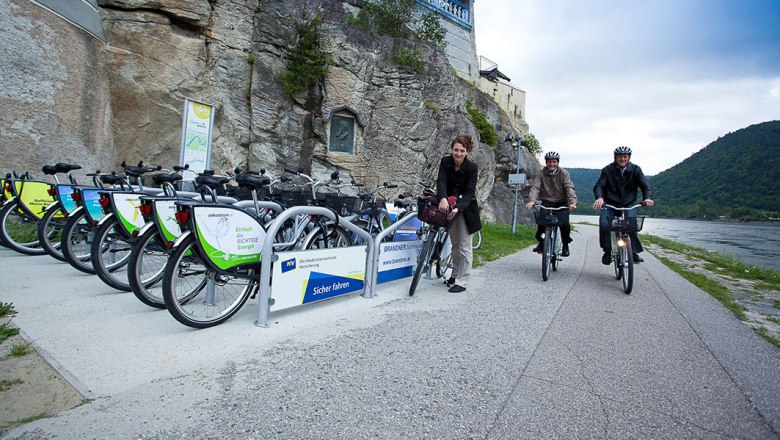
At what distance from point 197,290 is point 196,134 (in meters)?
5.50

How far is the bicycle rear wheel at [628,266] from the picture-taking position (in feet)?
15.9

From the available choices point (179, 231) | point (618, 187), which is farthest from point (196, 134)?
point (618, 187)

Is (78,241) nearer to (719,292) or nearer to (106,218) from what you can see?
(106,218)

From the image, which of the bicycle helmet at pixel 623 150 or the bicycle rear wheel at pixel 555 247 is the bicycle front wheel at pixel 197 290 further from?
the bicycle helmet at pixel 623 150

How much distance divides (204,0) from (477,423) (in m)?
13.5

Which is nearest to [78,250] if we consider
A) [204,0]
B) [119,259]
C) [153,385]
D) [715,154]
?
[119,259]

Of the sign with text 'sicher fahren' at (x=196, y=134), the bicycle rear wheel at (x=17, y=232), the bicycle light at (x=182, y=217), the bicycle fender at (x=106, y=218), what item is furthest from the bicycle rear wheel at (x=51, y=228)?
the bicycle light at (x=182, y=217)

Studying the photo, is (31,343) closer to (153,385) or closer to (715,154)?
(153,385)

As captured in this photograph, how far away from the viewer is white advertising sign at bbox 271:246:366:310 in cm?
313

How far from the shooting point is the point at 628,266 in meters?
4.92

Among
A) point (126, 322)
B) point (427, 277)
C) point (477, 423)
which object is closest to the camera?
point (477, 423)

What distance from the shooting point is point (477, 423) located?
1.80 metres

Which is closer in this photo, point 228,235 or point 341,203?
point 228,235

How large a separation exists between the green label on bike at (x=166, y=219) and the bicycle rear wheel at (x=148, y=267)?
0.08 metres
